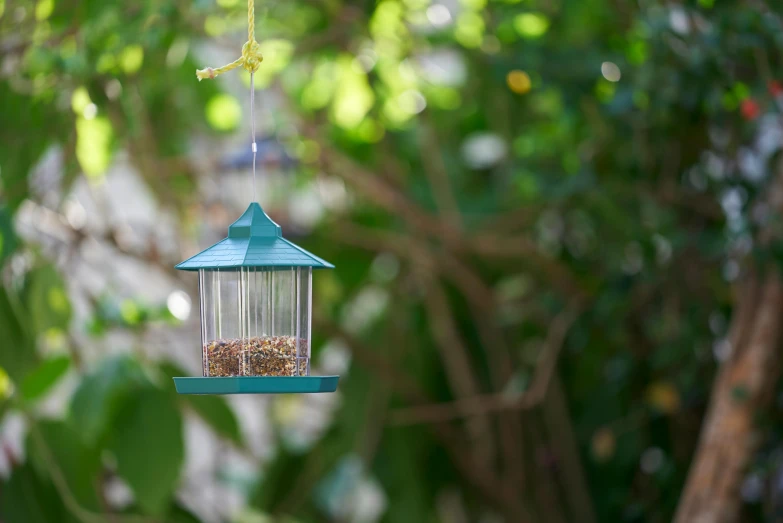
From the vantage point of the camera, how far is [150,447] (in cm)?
237

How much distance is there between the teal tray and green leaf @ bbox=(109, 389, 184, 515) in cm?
108

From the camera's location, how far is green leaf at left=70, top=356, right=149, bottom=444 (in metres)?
2.33

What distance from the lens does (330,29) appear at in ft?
10.2

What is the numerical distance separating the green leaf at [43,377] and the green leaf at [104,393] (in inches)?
3.3

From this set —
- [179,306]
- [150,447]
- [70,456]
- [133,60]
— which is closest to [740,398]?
[150,447]

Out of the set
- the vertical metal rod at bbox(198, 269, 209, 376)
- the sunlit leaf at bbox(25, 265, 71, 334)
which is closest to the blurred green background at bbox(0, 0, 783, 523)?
the sunlit leaf at bbox(25, 265, 71, 334)

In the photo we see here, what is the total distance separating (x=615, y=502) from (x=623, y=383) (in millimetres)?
434

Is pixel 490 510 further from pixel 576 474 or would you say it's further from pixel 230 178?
pixel 230 178

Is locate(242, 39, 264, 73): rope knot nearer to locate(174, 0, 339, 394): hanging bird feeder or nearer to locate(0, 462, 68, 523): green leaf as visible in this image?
locate(174, 0, 339, 394): hanging bird feeder

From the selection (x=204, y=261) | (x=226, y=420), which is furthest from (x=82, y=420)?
(x=204, y=261)

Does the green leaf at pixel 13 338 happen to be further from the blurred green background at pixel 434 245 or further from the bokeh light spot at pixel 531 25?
the bokeh light spot at pixel 531 25

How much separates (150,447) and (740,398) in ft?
4.59

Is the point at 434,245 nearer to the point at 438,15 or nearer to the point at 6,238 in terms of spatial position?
the point at 438,15

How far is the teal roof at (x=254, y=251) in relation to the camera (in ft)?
4.31
